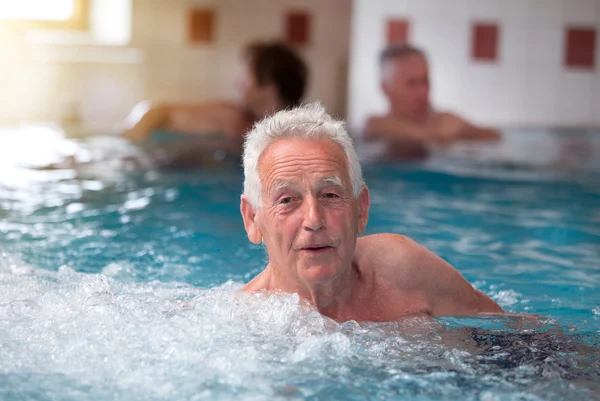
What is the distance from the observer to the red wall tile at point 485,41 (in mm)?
9406

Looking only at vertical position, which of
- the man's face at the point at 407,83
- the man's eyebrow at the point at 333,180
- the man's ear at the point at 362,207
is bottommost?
the man's ear at the point at 362,207

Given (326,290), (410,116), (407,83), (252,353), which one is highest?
(407,83)

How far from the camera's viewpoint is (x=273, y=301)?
259cm

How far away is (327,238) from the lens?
242 cm

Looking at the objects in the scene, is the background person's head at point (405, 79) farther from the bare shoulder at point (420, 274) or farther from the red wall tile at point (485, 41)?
the bare shoulder at point (420, 274)

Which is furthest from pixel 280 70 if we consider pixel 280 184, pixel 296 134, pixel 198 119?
pixel 280 184

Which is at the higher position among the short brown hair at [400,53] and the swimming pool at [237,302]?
the short brown hair at [400,53]

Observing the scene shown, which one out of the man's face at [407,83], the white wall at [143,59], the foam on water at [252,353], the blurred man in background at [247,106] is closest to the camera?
the foam on water at [252,353]

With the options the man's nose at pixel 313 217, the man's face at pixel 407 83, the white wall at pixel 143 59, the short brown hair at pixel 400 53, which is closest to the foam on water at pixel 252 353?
the man's nose at pixel 313 217

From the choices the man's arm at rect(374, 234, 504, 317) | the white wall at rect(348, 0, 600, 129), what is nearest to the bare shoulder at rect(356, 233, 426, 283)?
the man's arm at rect(374, 234, 504, 317)

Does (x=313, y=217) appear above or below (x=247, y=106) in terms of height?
below

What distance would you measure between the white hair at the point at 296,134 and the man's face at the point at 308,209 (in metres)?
0.02

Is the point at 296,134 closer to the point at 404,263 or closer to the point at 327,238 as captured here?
the point at 327,238

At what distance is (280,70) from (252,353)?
4984 mm
